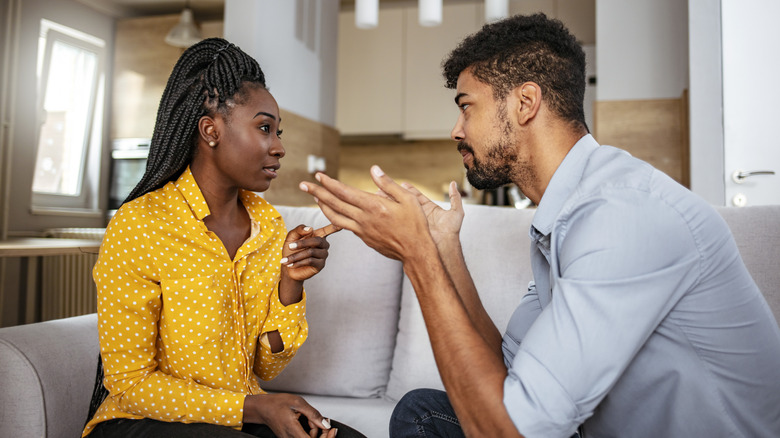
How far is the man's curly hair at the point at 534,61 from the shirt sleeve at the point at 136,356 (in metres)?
0.71

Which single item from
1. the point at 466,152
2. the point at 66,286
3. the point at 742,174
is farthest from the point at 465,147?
the point at 66,286

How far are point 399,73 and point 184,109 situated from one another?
3947 millimetres

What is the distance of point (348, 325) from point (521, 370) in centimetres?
98

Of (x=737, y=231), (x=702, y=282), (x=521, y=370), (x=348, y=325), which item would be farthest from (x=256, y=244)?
(x=737, y=231)

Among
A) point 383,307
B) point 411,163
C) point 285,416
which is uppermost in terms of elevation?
point 411,163

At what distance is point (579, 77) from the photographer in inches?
42.6

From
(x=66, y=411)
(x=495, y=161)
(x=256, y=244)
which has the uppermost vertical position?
(x=495, y=161)

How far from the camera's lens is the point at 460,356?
792mm

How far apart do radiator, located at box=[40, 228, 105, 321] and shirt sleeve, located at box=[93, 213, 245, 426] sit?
2830mm

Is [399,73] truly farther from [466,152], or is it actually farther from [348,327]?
[466,152]

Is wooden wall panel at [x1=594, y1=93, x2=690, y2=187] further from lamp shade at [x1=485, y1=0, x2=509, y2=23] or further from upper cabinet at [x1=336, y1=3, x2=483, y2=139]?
upper cabinet at [x1=336, y1=3, x2=483, y2=139]

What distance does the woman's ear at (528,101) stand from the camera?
3.31 feet

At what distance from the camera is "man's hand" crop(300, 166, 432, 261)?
34.1 inches

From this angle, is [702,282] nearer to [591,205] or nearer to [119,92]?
[591,205]
